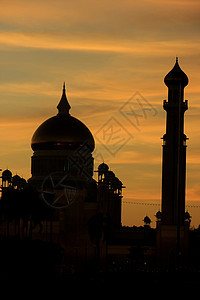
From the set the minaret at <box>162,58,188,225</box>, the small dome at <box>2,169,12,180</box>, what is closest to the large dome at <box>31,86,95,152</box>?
the small dome at <box>2,169,12,180</box>

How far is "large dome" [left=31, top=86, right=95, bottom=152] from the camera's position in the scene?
127 meters

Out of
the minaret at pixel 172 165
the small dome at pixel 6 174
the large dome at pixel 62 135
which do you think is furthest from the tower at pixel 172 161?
the small dome at pixel 6 174

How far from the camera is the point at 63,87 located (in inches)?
5330

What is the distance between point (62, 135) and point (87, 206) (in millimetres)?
12672

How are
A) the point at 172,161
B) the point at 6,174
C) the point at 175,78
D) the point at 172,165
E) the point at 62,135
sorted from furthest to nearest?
1. the point at 6,174
2. the point at 62,135
3. the point at 175,78
4. the point at 172,161
5. the point at 172,165

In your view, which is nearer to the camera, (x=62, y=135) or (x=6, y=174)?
(x=62, y=135)

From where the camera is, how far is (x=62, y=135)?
126812 millimetres

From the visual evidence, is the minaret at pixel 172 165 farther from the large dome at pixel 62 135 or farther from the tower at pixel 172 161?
the large dome at pixel 62 135

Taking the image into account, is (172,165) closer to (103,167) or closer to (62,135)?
(103,167)

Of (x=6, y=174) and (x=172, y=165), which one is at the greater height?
(x=6, y=174)

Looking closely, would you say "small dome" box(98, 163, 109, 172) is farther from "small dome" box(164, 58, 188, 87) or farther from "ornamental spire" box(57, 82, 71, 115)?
"small dome" box(164, 58, 188, 87)

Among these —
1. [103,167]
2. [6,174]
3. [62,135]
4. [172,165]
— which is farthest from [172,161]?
[6,174]

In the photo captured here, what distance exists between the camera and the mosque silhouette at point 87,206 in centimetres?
10844

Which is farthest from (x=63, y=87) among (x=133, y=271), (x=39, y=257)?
(x=39, y=257)
